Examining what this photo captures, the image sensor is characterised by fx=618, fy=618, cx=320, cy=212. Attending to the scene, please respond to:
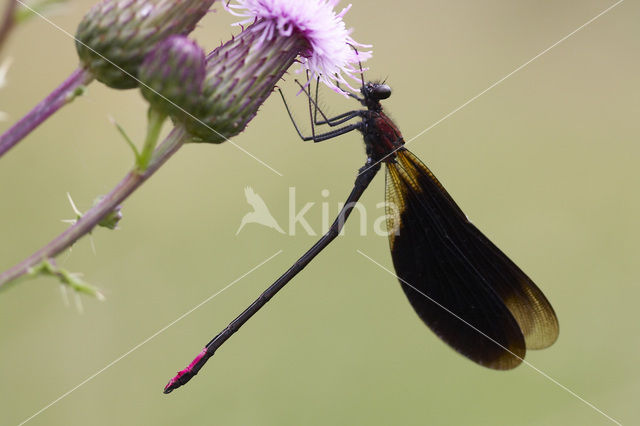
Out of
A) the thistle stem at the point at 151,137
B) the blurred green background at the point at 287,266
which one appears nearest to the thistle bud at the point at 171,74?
the thistle stem at the point at 151,137

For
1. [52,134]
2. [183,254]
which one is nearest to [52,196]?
[52,134]

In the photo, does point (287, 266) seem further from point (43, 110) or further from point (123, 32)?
point (43, 110)

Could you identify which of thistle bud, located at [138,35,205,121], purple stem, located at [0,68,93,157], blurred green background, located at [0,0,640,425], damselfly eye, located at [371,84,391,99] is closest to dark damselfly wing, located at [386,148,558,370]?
damselfly eye, located at [371,84,391,99]

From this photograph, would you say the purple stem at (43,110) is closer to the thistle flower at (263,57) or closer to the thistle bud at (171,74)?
the thistle bud at (171,74)

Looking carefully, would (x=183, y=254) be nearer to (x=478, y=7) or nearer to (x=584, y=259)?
(x=584, y=259)

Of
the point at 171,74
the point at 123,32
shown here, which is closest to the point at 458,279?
the point at 171,74

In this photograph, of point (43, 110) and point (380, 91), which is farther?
point (380, 91)

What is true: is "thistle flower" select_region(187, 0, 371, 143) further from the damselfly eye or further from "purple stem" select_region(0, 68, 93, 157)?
the damselfly eye

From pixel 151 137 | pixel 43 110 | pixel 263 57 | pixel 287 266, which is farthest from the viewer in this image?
pixel 287 266
